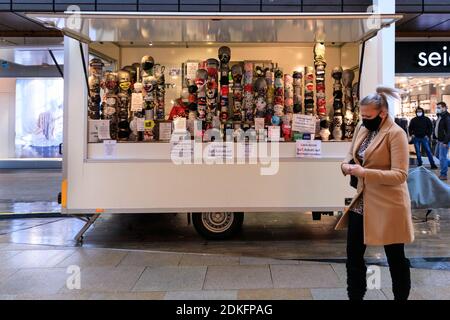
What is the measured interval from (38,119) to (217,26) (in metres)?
14.7

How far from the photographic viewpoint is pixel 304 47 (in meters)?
7.10

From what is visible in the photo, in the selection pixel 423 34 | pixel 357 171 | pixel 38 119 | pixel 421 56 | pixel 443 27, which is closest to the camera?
pixel 357 171

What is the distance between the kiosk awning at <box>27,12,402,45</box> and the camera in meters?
5.52

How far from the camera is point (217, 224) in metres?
6.68

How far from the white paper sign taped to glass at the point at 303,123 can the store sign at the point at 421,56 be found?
8173 mm

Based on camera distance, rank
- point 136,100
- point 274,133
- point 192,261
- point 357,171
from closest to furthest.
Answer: point 357,171
point 192,261
point 274,133
point 136,100

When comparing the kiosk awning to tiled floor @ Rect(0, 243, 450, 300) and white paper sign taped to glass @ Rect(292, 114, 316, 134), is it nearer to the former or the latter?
white paper sign taped to glass @ Rect(292, 114, 316, 134)

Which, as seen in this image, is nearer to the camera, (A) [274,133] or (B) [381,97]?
(B) [381,97]

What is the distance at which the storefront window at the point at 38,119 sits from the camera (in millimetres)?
18703

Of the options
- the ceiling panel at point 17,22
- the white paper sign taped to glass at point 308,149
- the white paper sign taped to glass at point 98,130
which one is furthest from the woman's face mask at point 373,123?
the ceiling panel at point 17,22

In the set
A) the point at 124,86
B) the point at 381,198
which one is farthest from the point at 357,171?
the point at 124,86

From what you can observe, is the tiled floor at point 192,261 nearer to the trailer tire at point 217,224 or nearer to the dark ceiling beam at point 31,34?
the trailer tire at point 217,224

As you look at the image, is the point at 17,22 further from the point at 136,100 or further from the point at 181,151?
the point at 181,151

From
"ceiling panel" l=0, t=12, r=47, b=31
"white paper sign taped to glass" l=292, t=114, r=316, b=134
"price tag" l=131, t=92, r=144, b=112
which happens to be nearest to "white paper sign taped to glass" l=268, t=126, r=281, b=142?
"white paper sign taped to glass" l=292, t=114, r=316, b=134
